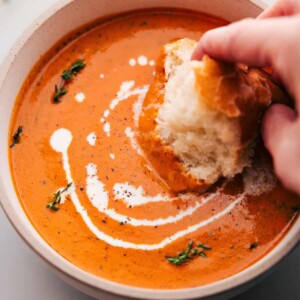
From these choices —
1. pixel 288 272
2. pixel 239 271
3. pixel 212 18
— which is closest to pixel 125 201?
pixel 239 271

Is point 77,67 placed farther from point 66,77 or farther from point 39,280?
point 39,280

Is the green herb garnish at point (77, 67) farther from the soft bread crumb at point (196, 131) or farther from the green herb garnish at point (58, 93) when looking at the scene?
the soft bread crumb at point (196, 131)

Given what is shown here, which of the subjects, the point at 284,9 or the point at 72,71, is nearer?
the point at 284,9

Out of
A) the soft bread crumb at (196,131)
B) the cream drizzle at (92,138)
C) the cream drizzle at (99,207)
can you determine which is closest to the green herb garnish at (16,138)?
the cream drizzle at (99,207)

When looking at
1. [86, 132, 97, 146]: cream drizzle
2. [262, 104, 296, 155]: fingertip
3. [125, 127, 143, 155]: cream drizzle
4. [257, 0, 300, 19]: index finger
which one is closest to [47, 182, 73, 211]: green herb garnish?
→ [86, 132, 97, 146]: cream drizzle

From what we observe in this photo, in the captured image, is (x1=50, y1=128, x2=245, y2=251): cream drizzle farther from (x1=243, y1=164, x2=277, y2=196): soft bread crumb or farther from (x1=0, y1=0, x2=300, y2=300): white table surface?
(x1=0, y1=0, x2=300, y2=300): white table surface

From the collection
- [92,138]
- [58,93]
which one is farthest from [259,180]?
[58,93]
